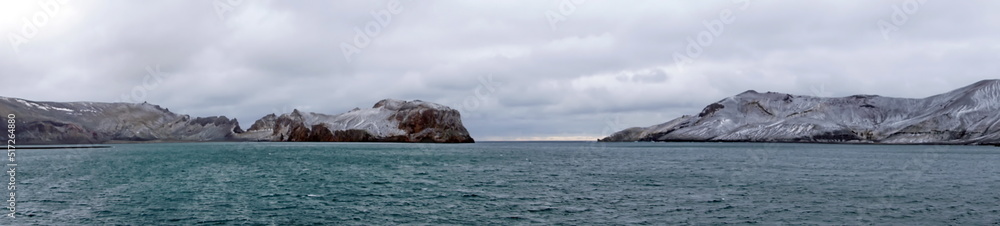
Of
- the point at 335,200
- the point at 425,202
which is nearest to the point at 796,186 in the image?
the point at 425,202

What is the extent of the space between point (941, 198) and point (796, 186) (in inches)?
564

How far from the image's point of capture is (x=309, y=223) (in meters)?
44.0

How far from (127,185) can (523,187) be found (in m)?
45.8

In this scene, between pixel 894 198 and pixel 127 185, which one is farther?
pixel 127 185

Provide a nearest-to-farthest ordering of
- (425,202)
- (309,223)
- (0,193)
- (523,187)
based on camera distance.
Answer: (309,223)
(425,202)
(0,193)
(523,187)

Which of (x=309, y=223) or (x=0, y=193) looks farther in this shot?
(x=0, y=193)

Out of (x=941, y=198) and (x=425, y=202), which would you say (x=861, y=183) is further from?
(x=425, y=202)

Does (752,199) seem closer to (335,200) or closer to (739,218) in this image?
(739,218)

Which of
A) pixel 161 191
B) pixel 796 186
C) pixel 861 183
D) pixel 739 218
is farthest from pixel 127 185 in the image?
pixel 861 183

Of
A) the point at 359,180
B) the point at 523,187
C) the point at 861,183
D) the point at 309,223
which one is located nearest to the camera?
the point at 309,223

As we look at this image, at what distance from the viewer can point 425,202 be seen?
56.3 meters

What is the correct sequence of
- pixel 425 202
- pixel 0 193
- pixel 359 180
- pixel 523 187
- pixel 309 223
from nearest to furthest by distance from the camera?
1. pixel 309 223
2. pixel 425 202
3. pixel 0 193
4. pixel 523 187
5. pixel 359 180

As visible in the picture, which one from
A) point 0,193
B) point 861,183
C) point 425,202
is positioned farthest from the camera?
point 861,183

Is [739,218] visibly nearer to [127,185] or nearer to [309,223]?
[309,223]
